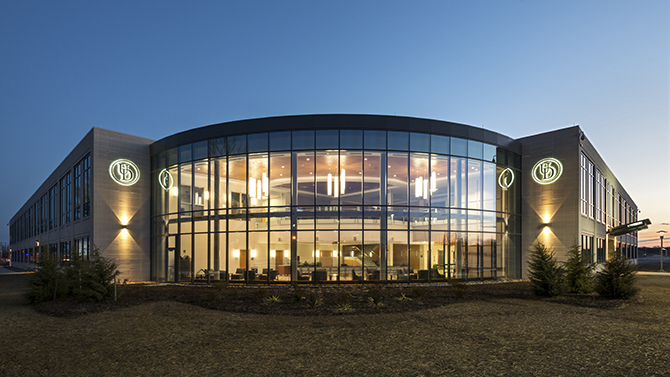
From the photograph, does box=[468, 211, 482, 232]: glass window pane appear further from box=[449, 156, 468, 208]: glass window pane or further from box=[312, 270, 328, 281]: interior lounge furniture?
box=[312, 270, 328, 281]: interior lounge furniture

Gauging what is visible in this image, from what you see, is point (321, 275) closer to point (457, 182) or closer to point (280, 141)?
point (280, 141)

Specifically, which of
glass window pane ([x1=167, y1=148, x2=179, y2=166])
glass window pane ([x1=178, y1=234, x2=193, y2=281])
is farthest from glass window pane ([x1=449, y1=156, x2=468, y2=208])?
glass window pane ([x1=167, y1=148, x2=179, y2=166])

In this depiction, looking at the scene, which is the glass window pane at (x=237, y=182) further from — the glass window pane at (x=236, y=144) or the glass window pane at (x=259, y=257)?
the glass window pane at (x=259, y=257)

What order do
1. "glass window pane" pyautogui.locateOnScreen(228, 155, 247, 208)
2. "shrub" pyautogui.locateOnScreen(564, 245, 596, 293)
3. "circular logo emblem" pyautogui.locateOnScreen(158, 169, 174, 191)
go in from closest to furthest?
"shrub" pyautogui.locateOnScreen(564, 245, 596, 293) < "glass window pane" pyautogui.locateOnScreen(228, 155, 247, 208) < "circular logo emblem" pyautogui.locateOnScreen(158, 169, 174, 191)

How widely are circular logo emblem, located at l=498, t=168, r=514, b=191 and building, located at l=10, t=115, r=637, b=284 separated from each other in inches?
4.4

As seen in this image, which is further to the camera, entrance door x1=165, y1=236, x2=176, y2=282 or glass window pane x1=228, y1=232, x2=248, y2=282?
entrance door x1=165, y1=236, x2=176, y2=282

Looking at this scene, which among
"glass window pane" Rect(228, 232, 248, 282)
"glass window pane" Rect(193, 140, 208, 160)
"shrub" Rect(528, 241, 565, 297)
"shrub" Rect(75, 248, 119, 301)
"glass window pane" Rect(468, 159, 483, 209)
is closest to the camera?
"shrub" Rect(75, 248, 119, 301)

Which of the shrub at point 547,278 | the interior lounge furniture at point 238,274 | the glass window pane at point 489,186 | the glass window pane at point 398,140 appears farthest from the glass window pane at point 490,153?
the interior lounge furniture at point 238,274

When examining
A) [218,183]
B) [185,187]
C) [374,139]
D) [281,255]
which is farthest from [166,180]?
[374,139]

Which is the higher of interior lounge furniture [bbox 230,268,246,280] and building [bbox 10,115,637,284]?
building [bbox 10,115,637,284]

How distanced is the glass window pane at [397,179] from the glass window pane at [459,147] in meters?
3.20

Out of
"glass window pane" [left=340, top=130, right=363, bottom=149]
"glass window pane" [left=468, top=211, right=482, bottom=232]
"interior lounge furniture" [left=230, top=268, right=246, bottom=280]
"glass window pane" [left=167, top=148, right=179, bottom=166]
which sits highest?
"glass window pane" [left=340, top=130, right=363, bottom=149]

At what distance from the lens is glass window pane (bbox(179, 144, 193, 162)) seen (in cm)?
2223

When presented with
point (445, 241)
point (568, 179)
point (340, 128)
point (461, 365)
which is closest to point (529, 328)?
point (461, 365)
